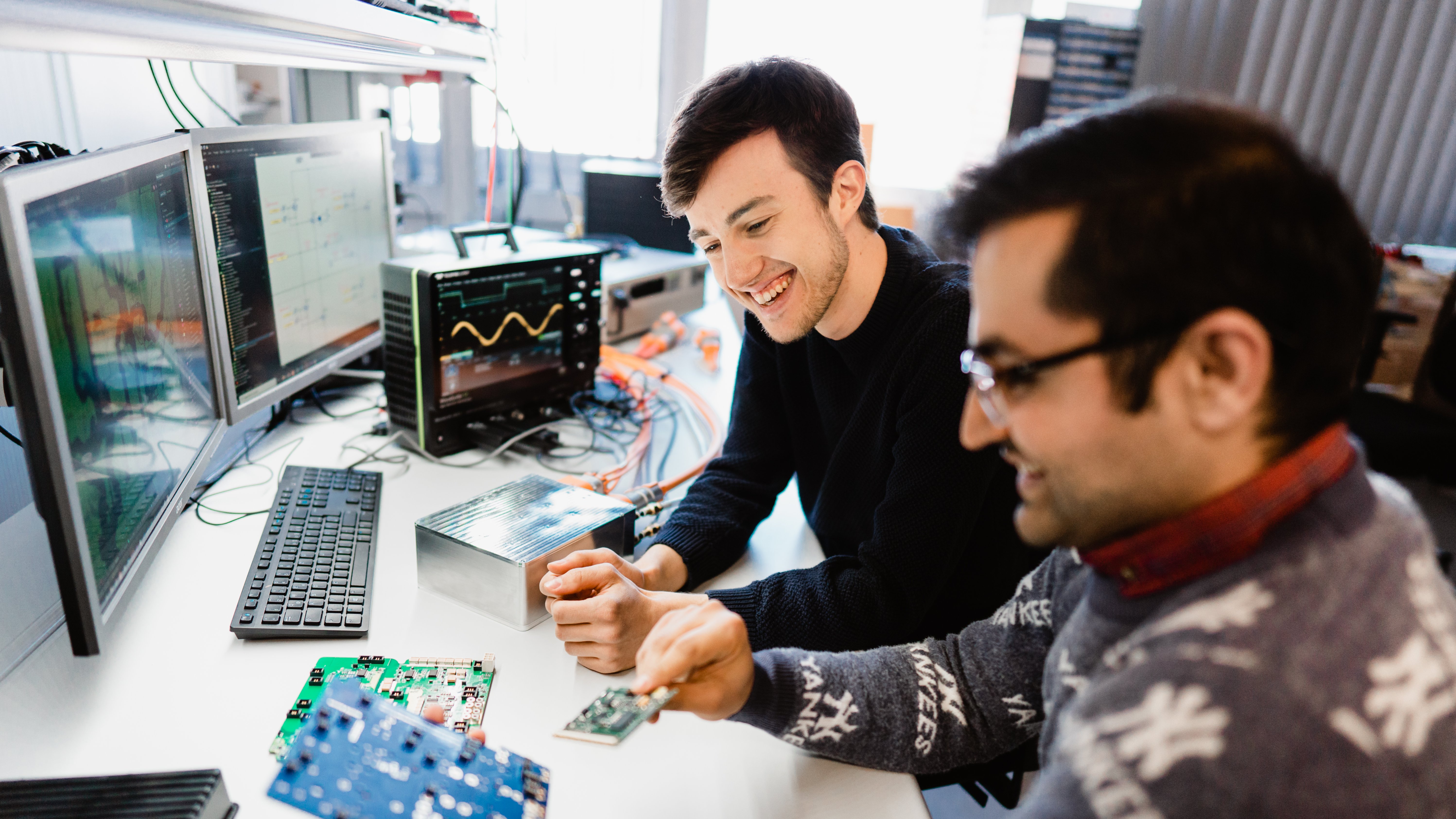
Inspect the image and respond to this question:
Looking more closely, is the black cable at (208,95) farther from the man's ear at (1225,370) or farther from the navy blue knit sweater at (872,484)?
the man's ear at (1225,370)

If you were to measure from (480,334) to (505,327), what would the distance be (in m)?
0.06

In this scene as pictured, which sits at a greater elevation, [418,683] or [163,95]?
[163,95]

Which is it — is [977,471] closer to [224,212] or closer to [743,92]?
[743,92]

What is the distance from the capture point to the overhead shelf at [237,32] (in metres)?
0.65

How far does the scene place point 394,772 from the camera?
0.70 m

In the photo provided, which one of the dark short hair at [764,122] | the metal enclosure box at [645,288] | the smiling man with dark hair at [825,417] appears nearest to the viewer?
the smiling man with dark hair at [825,417]

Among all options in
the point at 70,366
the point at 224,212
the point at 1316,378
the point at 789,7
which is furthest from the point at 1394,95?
the point at 70,366

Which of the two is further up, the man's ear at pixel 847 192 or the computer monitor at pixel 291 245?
A: the man's ear at pixel 847 192

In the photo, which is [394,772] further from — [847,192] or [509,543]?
[847,192]

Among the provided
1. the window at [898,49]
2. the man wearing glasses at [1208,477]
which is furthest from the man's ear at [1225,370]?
the window at [898,49]

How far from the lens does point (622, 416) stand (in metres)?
1.71

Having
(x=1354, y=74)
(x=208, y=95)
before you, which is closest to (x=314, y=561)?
(x=208, y=95)

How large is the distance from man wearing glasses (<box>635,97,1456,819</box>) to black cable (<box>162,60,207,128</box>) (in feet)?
4.90

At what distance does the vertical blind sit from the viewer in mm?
3070
